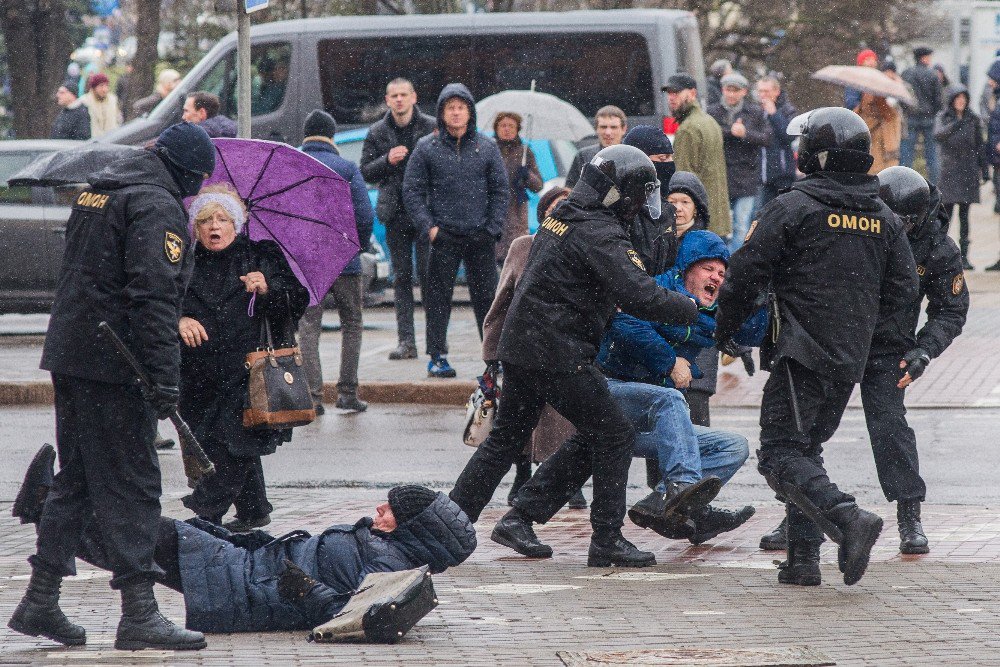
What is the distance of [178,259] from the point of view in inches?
239

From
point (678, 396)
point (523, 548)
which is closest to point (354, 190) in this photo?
point (678, 396)

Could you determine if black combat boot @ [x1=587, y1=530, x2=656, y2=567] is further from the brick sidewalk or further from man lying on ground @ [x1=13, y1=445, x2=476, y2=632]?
man lying on ground @ [x1=13, y1=445, x2=476, y2=632]

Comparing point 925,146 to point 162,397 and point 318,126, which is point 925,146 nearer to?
point 318,126

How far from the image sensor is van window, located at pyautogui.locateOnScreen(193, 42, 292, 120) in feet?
64.4

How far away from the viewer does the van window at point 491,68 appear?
2000cm

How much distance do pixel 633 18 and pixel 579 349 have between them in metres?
13.3

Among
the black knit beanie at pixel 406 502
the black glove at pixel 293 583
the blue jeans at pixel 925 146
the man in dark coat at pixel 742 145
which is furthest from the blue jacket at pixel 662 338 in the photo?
the blue jeans at pixel 925 146

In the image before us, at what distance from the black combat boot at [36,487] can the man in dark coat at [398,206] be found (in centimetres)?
765

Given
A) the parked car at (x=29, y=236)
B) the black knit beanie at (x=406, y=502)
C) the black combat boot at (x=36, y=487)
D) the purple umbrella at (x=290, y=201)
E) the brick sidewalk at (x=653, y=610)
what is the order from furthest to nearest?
the parked car at (x=29, y=236)
the purple umbrella at (x=290, y=201)
the black knit beanie at (x=406, y=502)
the black combat boot at (x=36, y=487)
the brick sidewalk at (x=653, y=610)

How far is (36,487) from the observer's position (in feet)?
20.2

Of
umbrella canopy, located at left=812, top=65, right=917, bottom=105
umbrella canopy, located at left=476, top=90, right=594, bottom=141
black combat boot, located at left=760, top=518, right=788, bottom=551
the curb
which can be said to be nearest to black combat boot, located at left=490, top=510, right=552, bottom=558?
black combat boot, located at left=760, top=518, right=788, bottom=551

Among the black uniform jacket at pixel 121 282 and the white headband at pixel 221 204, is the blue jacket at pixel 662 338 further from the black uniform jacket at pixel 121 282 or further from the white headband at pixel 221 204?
the black uniform jacket at pixel 121 282

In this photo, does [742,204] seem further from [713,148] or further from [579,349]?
[579,349]

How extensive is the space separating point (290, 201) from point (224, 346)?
82cm
